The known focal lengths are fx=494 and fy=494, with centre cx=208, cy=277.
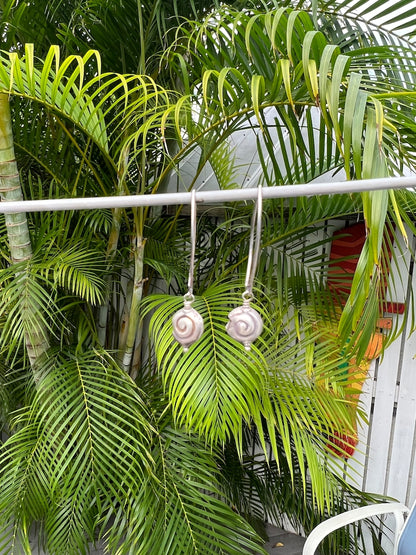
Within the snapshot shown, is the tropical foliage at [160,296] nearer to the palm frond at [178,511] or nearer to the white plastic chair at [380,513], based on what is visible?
the palm frond at [178,511]

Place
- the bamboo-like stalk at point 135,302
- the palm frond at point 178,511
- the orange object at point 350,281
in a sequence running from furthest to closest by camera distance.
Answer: the orange object at point 350,281 → the bamboo-like stalk at point 135,302 → the palm frond at point 178,511

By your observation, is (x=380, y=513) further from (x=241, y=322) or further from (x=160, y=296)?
(x=241, y=322)

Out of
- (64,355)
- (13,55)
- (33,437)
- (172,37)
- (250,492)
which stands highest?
(172,37)

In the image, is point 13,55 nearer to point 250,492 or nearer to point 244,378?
point 244,378

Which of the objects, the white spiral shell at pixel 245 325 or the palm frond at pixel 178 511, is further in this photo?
the palm frond at pixel 178 511

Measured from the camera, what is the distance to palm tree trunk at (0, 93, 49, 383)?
1280mm

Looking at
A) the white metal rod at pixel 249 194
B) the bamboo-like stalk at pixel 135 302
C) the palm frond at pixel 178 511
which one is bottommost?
the palm frond at pixel 178 511

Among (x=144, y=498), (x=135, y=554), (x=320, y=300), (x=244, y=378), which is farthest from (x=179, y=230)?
(x=135, y=554)

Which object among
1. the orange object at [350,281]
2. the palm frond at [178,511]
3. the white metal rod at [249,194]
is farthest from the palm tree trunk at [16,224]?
the orange object at [350,281]

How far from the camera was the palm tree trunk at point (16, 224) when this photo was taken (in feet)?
4.20

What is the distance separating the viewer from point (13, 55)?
1041mm

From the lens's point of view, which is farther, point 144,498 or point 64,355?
point 64,355

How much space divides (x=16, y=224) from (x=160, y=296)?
461 millimetres

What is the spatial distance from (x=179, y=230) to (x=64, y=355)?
681 mm
